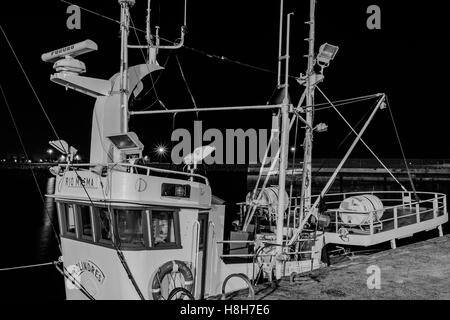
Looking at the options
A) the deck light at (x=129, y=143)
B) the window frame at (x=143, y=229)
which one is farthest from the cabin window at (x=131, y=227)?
the deck light at (x=129, y=143)

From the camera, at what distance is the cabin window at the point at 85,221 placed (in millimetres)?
8695

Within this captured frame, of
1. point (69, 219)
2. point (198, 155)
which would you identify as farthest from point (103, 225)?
point (198, 155)

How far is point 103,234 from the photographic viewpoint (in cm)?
827

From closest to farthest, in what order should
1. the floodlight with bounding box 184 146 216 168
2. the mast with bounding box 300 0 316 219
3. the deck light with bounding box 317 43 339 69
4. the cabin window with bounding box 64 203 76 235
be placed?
the floodlight with bounding box 184 146 216 168 → the cabin window with bounding box 64 203 76 235 → the mast with bounding box 300 0 316 219 → the deck light with bounding box 317 43 339 69

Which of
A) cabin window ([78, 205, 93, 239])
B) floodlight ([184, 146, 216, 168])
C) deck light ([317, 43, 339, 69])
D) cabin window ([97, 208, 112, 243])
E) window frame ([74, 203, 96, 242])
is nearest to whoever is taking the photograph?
cabin window ([97, 208, 112, 243])

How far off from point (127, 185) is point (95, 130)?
2.37 m

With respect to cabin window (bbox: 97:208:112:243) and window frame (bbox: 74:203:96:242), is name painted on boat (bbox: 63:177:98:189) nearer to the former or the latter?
window frame (bbox: 74:203:96:242)

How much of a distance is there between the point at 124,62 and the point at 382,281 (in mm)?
7985

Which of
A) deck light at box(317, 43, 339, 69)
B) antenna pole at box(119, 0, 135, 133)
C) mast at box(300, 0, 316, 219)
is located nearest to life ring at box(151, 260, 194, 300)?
antenna pole at box(119, 0, 135, 133)

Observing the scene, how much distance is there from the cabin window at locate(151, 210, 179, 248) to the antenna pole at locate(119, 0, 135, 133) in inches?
86.9

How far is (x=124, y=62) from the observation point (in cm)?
876

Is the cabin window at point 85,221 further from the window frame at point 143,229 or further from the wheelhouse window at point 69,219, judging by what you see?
the window frame at point 143,229

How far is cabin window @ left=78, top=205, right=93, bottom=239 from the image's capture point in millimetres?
8695

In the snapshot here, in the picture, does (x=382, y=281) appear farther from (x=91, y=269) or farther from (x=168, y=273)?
(x=91, y=269)
